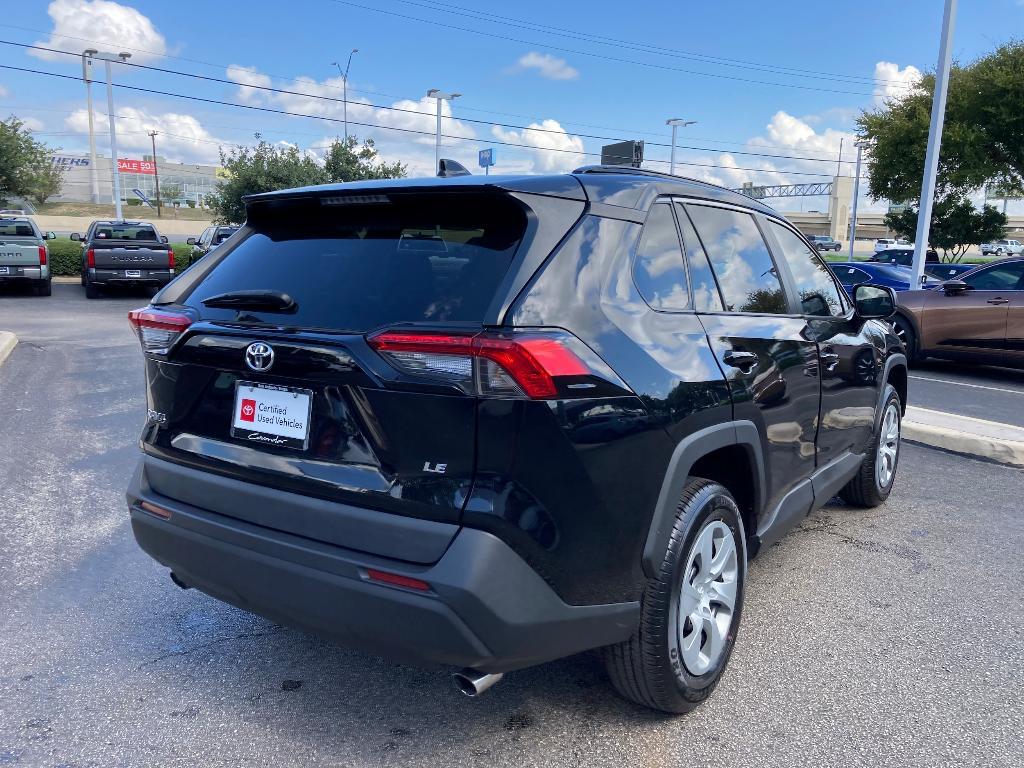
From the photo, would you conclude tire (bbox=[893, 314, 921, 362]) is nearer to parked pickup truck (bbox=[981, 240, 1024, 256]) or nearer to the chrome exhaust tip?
the chrome exhaust tip

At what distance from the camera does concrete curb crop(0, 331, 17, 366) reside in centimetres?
1010

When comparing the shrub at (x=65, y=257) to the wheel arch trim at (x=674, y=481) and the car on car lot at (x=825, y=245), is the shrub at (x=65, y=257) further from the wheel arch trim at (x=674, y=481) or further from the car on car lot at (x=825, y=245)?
the wheel arch trim at (x=674, y=481)

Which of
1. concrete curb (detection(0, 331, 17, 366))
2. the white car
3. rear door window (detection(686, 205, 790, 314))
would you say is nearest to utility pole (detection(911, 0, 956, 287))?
rear door window (detection(686, 205, 790, 314))

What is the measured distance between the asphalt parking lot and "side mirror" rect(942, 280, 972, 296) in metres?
7.32

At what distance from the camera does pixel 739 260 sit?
3404mm

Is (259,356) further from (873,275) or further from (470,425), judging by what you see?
(873,275)

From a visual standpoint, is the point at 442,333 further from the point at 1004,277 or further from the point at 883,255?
the point at 883,255

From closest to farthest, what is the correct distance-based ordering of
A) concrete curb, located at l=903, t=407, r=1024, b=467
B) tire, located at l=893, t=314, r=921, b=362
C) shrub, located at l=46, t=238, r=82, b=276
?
1. concrete curb, located at l=903, t=407, r=1024, b=467
2. tire, located at l=893, t=314, r=921, b=362
3. shrub, located at l=46, t=238, r=82, b=276

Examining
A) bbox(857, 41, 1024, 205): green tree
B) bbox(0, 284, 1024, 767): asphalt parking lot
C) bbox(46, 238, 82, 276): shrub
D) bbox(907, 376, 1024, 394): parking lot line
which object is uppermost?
bbox(857, 41, 1024, 205): green tree

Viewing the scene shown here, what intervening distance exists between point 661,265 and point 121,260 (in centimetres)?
1905

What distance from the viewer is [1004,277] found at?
36.0 feet

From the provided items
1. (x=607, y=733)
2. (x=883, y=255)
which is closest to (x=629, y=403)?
(x=607, y=733)

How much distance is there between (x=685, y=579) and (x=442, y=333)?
120 cm

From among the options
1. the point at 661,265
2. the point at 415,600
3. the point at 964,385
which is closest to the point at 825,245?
the point at 964,385
